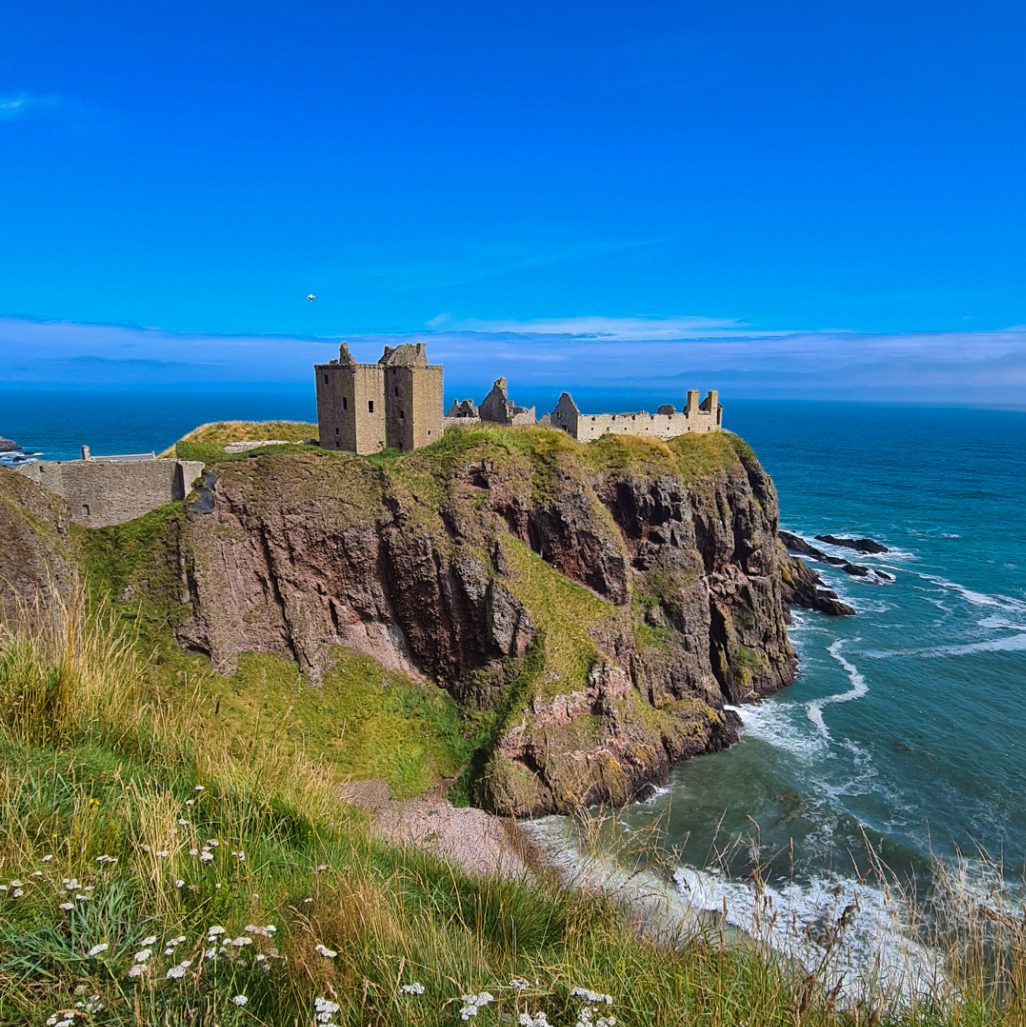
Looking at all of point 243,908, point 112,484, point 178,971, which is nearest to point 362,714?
point 112,484

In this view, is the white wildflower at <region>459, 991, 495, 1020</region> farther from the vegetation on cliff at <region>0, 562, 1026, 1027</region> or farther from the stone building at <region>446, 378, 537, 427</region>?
the stone building at <region>446, 378, 537, 427</region>

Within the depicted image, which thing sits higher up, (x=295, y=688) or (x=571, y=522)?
(x=571, y=522)

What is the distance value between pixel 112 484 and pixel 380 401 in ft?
53.7

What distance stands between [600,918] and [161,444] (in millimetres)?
173879

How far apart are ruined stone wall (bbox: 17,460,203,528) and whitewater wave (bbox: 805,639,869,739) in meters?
39.4

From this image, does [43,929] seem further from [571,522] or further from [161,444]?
[161,444]

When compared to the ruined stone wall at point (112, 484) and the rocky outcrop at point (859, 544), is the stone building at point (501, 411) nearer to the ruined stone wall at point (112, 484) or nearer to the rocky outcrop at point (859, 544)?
the ruined stone wall at point (112, 484)

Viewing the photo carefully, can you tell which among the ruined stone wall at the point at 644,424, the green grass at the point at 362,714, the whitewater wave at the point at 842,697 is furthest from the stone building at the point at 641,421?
the green grass at the point at 362,714

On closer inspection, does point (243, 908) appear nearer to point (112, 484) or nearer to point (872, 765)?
point (112, 484)

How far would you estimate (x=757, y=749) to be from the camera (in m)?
37.8

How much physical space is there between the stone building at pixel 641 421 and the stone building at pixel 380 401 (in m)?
11.0

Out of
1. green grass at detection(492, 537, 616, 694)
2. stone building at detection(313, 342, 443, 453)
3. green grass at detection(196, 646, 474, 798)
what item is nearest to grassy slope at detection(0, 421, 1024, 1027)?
green grass at detection(196, 646, 474, 798)

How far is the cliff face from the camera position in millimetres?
33219

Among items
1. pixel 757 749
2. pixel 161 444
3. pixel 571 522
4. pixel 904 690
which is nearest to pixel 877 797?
pixel 757 749
